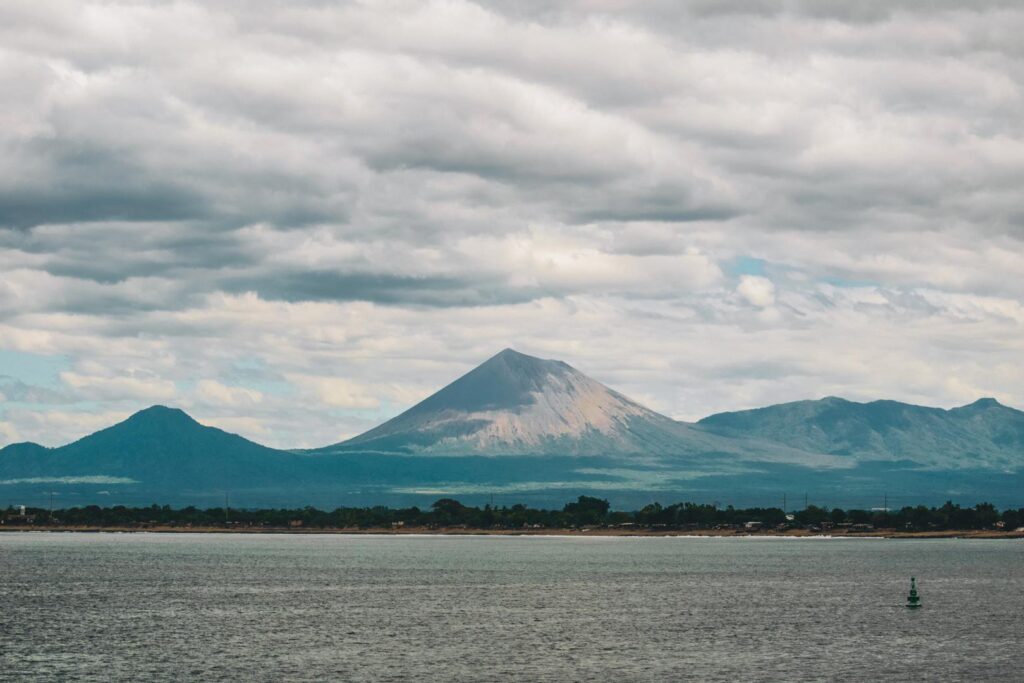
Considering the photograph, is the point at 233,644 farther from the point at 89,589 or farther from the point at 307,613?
the point at 89,589

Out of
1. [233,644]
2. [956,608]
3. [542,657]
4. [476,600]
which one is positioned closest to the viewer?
[542,657]

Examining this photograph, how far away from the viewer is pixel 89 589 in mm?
189875

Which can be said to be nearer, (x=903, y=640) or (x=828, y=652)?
(x=828, y=652)

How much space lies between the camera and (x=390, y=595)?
182125 mm

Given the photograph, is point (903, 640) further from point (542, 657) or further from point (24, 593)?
point (24, 593)

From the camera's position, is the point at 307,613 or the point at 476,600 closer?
the point at 307,613

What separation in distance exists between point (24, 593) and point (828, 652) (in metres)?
106

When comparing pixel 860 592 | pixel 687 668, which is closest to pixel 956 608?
pixel 860 592

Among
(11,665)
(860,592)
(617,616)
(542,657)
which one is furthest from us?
(860,592)

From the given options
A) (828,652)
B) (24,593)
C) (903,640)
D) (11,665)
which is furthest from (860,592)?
(11,665)

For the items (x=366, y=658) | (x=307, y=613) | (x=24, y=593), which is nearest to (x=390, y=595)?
(x=307, y=613)

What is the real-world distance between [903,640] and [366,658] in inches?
1785

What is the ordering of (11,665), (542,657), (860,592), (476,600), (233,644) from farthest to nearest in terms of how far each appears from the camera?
(860,592), (476,600), (233,644), (542,657), (11,665)

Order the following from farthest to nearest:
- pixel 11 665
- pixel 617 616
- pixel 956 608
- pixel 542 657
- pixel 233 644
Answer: pixel 956 608
pixel 617 616
pixel 233 644
pixel 542 657
pixel 11 665
